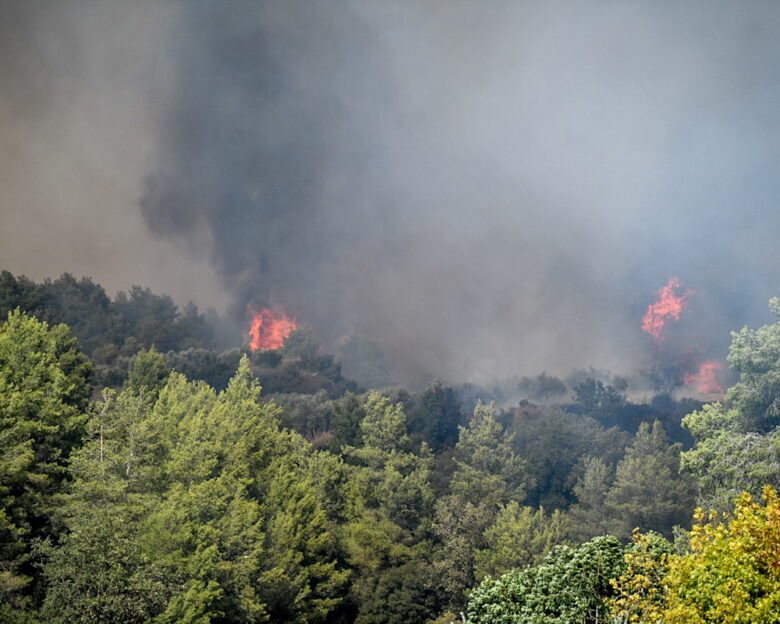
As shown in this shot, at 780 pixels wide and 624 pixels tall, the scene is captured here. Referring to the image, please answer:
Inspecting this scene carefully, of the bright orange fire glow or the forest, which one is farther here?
the bright orange fire glow

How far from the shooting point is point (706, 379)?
188 meters

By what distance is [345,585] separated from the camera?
73.5 m

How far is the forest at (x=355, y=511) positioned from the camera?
31.0 metres

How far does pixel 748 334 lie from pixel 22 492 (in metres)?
52.7

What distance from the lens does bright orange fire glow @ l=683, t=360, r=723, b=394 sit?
187 m

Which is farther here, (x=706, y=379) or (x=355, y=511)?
(x=706, y=379)

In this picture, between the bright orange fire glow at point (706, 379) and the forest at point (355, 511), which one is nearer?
the forest at point (355, 511)

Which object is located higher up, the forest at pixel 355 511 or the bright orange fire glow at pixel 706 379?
the bright orange fire glow at pixel 706 379

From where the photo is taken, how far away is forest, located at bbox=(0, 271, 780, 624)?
31.0m

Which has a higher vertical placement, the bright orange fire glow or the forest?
the bright orange fire glow

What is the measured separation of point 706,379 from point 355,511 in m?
135

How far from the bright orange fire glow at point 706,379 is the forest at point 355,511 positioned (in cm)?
7575

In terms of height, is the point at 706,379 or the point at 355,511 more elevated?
the point at 706,379

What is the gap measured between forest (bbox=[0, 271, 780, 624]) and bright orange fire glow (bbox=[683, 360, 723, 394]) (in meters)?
75.7
